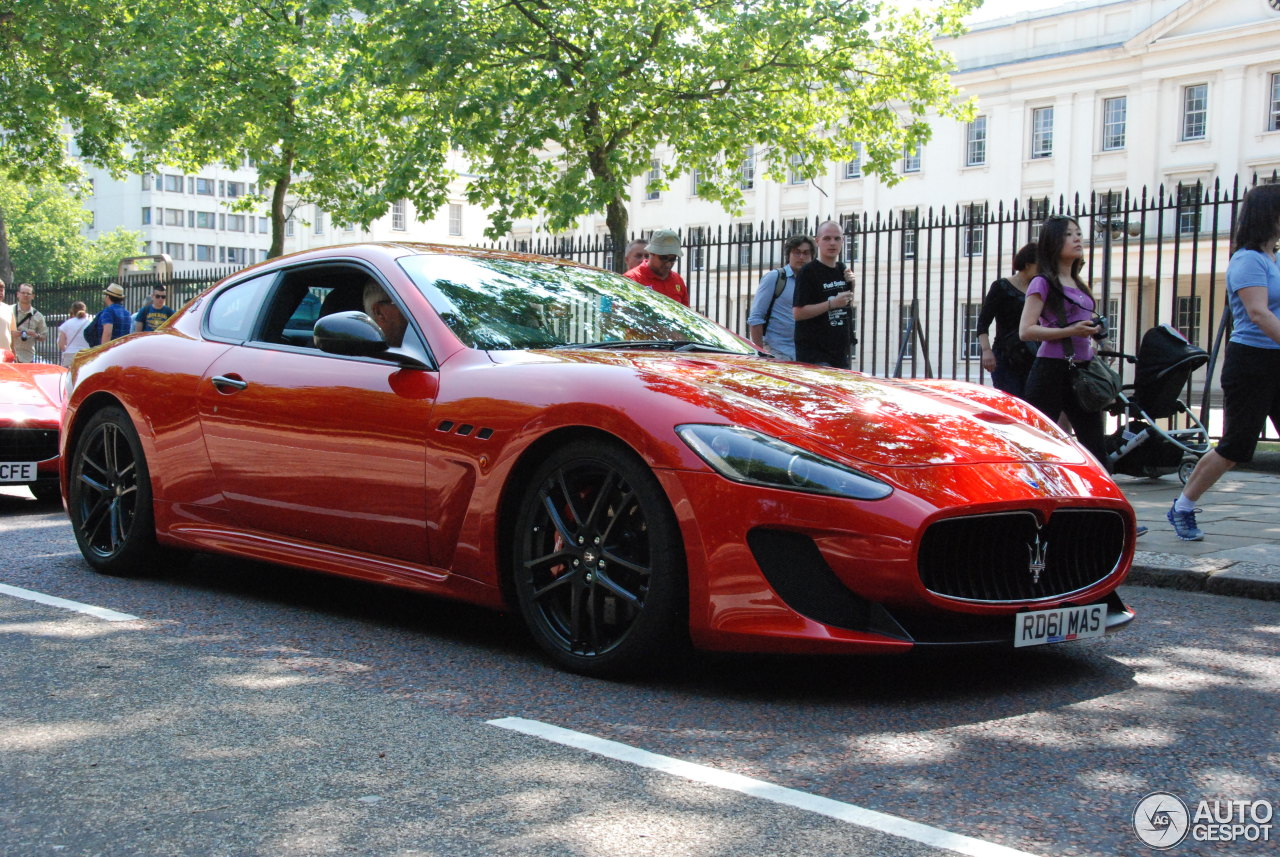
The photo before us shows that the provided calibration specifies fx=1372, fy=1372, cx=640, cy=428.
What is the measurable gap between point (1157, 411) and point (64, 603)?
26.1 feet

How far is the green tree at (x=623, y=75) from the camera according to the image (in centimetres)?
1906

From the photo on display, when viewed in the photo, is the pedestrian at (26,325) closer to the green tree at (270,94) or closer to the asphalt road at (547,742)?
the green tree at (270,94)

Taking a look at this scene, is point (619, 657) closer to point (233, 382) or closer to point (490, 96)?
point (233, 382)

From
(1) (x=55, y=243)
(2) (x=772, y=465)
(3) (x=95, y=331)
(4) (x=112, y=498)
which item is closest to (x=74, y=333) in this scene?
(3) (x=95, y=331)

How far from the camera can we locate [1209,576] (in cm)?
649

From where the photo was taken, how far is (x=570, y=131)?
1997cm

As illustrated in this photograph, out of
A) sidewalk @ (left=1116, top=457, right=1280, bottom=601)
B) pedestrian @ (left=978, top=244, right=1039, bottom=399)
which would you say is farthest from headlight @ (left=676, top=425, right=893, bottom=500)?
pedestrian @ (left=978, top=244, right=1039, bottom=399)

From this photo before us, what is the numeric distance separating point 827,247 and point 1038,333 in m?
2.32

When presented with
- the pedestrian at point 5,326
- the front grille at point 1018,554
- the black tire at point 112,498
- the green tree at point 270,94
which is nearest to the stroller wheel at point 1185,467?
the front grille at point 1018,554

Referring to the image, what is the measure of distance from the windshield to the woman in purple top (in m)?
2.43

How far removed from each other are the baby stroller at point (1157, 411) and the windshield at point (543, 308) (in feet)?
18.1

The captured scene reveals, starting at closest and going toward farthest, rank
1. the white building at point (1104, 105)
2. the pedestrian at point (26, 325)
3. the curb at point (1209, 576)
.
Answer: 1. the curb at point (1209, 576)
2. the pedestrian at point (26, 325)
3. the white building at point (1104, 105)

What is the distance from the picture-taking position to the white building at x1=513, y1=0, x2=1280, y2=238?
43594 mm

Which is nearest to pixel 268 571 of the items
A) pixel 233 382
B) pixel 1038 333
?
pixel 233 382
